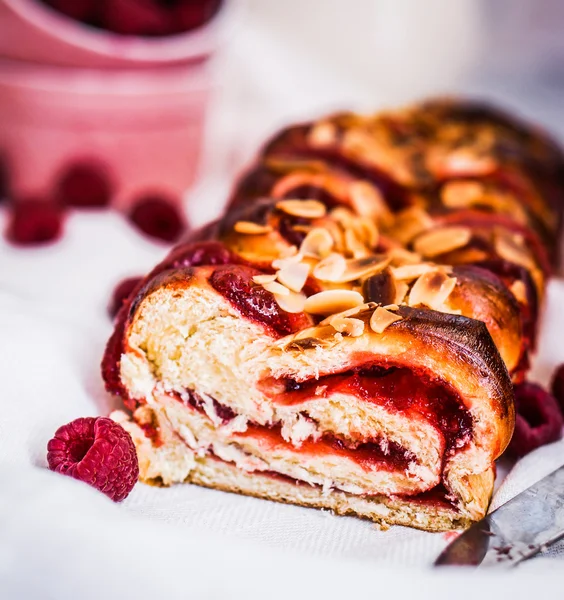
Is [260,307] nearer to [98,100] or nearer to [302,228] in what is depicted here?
[302,228]

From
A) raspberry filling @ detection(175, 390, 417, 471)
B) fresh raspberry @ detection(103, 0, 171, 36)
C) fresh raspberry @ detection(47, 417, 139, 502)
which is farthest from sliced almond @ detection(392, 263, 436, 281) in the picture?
fresh raspberry @ detection(103, 0, 171, 36)

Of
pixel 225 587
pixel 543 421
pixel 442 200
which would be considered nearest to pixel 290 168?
pixel 442 200

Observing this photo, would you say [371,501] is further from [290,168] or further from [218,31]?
[218,31]

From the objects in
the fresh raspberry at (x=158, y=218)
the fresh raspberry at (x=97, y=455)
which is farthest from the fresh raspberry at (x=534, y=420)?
the fresh raspberry at (x=158, y=218)

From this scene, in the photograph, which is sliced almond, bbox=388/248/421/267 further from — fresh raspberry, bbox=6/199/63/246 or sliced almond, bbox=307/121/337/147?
fresh raspberry, bbox=6/199/63/246

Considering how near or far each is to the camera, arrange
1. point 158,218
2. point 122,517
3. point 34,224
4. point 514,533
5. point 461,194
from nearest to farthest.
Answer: point 122,517
point 514,533
point 461,194
point 34,224
point 158,218

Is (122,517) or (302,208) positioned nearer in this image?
(122,517)

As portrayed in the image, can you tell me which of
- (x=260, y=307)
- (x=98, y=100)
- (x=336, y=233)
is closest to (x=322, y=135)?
(x=336, y=233)
